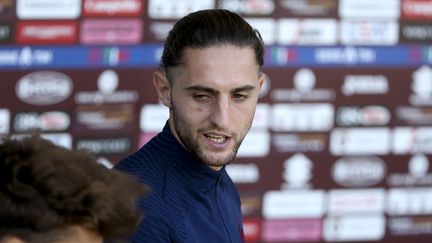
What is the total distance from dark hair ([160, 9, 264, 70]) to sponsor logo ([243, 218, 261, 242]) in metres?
2.45

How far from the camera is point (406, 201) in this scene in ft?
16.7

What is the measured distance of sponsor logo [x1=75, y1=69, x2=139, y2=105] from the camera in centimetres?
450

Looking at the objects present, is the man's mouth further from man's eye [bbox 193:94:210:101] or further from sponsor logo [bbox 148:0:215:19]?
sponsor logo [bbox 148:0:215:19]

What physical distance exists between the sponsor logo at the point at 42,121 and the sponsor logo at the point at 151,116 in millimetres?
339

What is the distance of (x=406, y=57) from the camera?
16.5 ft

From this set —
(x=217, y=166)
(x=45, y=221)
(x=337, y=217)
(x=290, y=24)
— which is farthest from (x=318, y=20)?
(x=45, y=221)

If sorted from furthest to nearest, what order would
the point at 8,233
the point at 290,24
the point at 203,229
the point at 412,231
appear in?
the point at 412,231 < the point at 290,24 < the point at 203,229 < the point at 8,233

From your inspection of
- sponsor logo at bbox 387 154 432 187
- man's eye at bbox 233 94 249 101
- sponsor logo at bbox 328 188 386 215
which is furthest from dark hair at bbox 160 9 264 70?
sponsor logo at bbox 387 154 432 187

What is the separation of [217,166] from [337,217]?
270 cm

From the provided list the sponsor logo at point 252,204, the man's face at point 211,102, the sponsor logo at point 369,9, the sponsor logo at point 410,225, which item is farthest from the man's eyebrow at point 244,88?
the sponsor logo at point 410,225

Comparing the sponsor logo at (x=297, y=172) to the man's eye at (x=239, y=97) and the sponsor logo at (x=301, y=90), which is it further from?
the man's eye at (x=239, y=97)

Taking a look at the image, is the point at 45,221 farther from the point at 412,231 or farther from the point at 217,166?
the point at 412,231

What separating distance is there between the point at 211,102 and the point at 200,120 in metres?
0.05

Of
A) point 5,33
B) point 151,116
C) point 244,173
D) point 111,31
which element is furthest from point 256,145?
point 5,33
